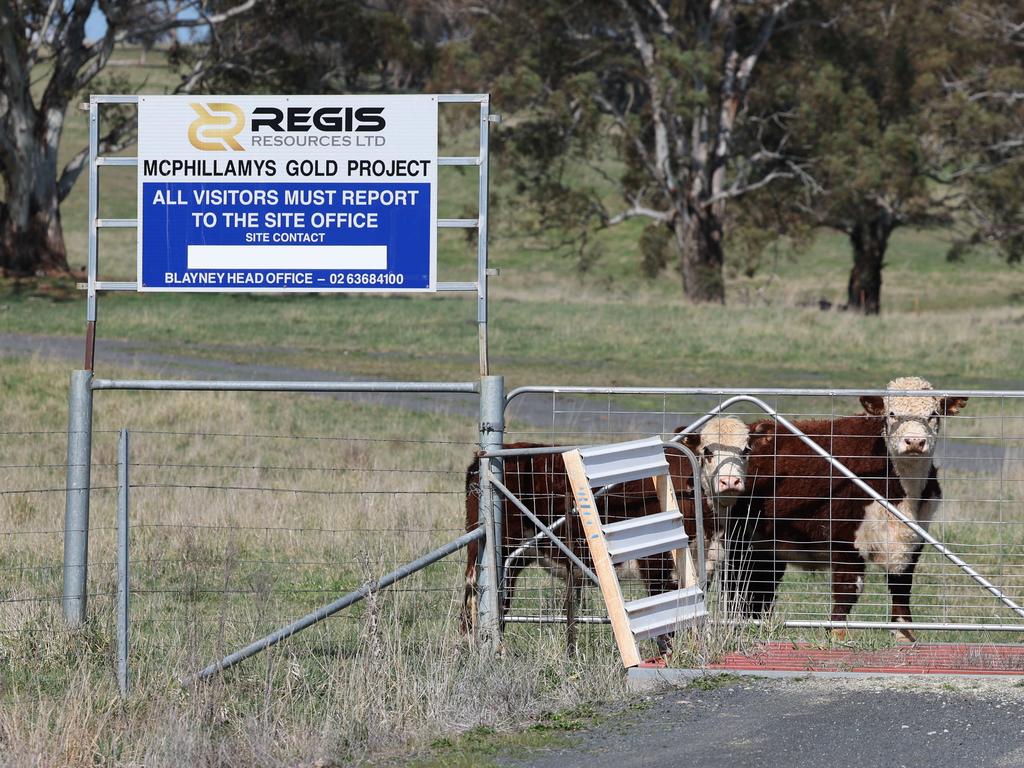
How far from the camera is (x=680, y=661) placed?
7023mm

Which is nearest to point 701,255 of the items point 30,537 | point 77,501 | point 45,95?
point 45,95

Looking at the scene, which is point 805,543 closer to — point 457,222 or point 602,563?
point 602,563

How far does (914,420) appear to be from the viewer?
843cm

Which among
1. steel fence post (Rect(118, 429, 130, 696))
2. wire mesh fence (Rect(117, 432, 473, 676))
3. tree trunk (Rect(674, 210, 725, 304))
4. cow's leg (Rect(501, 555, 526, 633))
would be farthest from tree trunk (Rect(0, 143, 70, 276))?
steel fence post (Rect(118, 429, 130, 696))

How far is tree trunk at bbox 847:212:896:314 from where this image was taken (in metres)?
44.1

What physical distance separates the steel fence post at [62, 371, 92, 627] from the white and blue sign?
62 cm

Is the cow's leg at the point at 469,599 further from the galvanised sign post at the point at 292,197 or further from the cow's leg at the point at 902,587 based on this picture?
the cow's leg at the point at 902,587

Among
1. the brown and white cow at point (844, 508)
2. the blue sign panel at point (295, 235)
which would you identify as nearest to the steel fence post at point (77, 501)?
the blue sign panel at point (295, 235)

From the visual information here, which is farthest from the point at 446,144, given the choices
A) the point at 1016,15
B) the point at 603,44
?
the point at 1016,15

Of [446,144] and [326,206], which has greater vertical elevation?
[446,144]

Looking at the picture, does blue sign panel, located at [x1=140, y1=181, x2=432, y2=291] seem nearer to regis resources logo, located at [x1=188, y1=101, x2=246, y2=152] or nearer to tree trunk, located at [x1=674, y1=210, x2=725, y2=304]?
regis resources logo, located at [x1=188, y1=101, x2=246, y2=152]

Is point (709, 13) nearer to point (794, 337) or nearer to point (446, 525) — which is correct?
point (794, 337)

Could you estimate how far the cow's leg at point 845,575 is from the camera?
887cm

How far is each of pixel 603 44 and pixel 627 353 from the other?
58.1 feet
